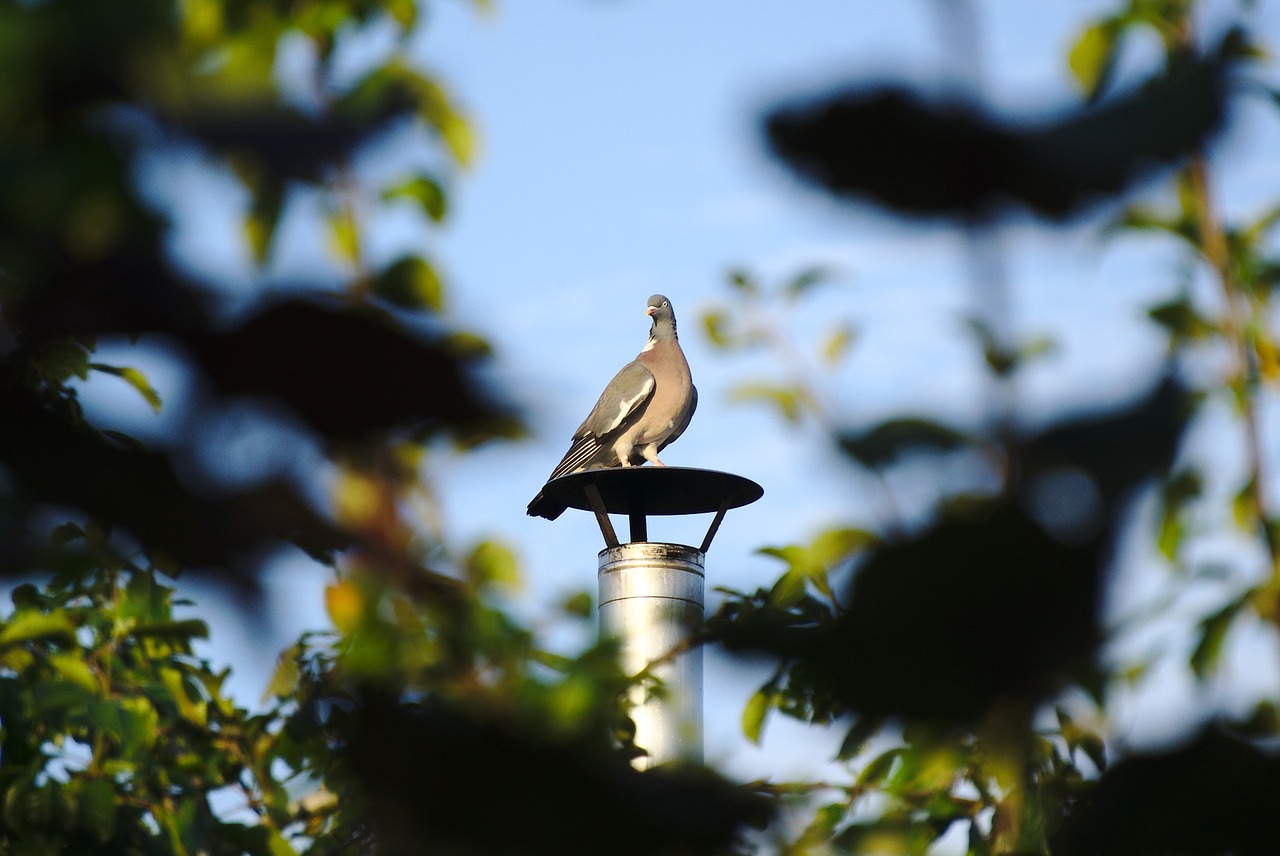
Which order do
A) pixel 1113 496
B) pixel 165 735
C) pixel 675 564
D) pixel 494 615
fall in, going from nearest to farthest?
pixel 1113 496, pixel 494 615, pixel 165 735, pixel 675 564

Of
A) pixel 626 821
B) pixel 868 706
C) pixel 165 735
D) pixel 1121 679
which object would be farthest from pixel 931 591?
pixel 165 735

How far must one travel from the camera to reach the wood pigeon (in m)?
6.83

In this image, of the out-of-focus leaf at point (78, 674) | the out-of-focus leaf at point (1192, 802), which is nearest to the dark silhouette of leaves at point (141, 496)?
the out-of-focus leaf at point (1192, 802)

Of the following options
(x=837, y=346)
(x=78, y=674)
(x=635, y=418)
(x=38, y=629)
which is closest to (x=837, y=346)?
(x=837, y=346)

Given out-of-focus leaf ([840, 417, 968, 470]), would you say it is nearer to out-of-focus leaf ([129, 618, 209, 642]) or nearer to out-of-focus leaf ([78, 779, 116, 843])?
out-of-focus leaf ([129, 618, 209, 642])

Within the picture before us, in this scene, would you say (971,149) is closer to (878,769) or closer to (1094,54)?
(1094,54)

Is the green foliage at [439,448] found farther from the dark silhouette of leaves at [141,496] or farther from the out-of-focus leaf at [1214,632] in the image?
the out-of-focus leaf at [1214,632]

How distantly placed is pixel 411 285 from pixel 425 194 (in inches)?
4.5

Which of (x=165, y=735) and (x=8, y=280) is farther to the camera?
(x=165, y=735)

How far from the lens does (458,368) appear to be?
1.72 feet

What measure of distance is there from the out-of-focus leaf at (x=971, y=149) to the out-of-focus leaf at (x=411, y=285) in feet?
0.52

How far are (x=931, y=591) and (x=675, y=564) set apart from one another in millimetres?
4709

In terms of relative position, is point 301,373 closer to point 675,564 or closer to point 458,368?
point 458,368

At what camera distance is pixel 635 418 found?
6922 mm
